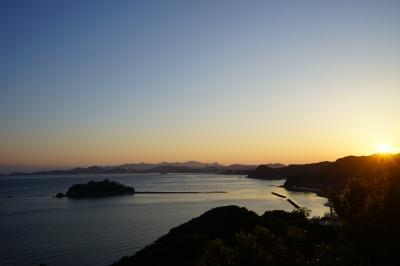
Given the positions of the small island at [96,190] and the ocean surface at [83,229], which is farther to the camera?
the small island at [96,190]

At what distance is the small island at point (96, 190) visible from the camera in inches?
5994

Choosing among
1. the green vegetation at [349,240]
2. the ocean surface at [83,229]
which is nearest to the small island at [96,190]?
the ocean surface at [83,229]

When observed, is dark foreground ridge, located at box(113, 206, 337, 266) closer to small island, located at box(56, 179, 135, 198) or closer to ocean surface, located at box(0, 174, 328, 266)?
ocean surface, located at box(0, 174, 328, 266)

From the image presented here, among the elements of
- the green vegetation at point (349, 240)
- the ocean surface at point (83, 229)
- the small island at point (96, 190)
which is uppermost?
the green vegetation at point (349, 240)

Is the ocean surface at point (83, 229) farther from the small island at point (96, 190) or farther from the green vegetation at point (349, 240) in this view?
the green vegetation at point (349, 240)

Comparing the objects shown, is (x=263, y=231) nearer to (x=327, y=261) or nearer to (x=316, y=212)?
(x=327, y=261)

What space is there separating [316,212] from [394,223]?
87.4 m

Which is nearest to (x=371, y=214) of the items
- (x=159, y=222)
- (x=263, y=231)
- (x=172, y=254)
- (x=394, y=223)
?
(x=394, y=223)

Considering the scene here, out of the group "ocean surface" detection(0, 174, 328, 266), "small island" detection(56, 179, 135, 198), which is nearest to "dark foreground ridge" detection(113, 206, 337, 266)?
"ocean surface" detection(0, 174, 328, 266)

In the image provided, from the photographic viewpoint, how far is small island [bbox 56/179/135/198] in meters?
152

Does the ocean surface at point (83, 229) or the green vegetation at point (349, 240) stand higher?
the green vegetation at point (349, 240)

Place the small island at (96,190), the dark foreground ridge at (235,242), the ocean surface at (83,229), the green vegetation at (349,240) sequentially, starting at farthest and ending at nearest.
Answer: the small island at (96,190) → the ocean surface at (83,229) → the dark foreground ridge at (235,242) → the green vegetation at (349,240)

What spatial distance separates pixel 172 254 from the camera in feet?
122

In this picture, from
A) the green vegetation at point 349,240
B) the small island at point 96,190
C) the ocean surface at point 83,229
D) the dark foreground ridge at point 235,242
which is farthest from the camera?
the small island at point 96,190
